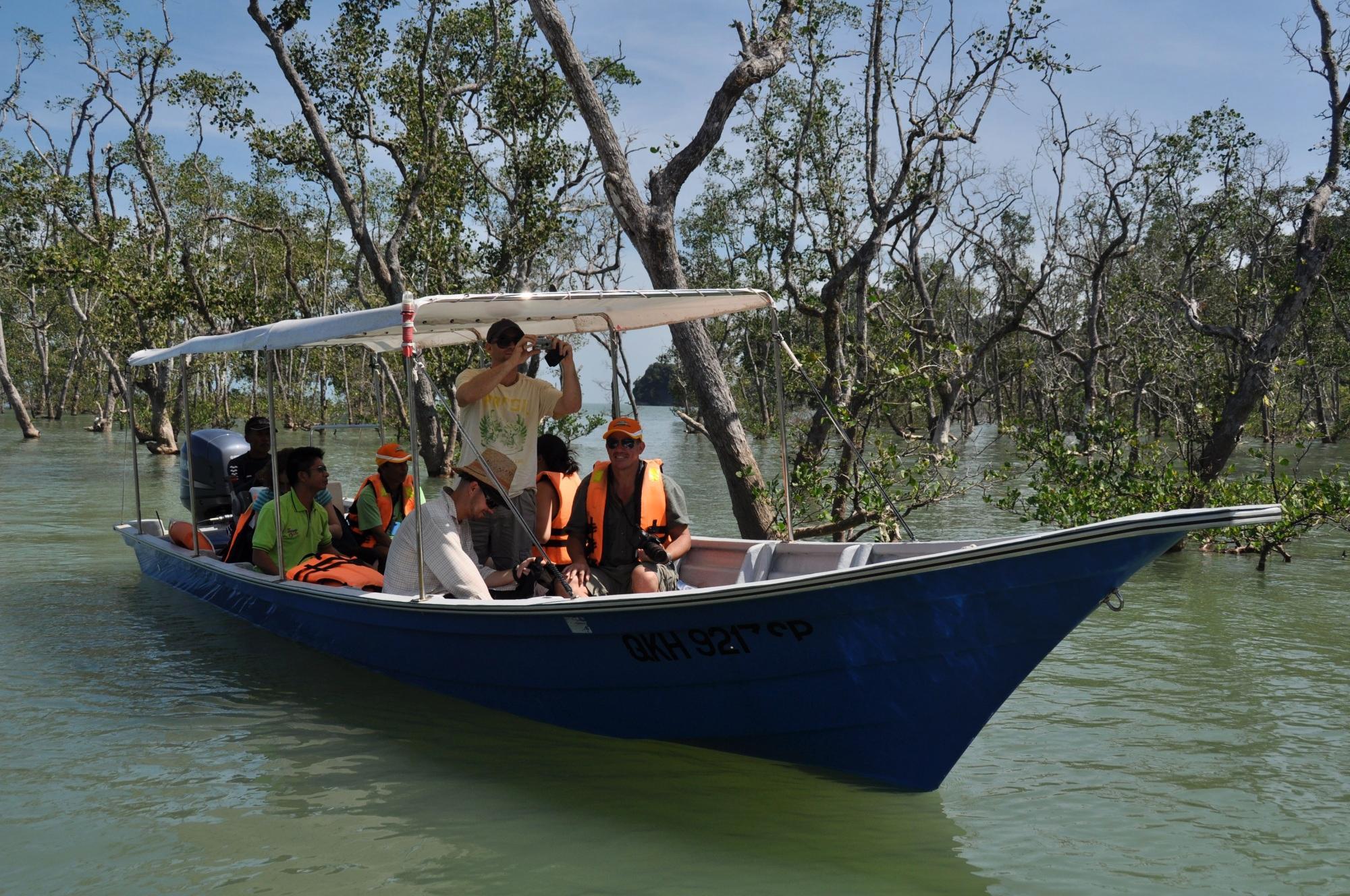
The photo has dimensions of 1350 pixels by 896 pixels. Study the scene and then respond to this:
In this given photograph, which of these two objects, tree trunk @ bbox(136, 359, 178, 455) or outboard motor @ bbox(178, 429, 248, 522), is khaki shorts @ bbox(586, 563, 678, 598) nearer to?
outboard motor @ bbox(178, 429, 248, 522)

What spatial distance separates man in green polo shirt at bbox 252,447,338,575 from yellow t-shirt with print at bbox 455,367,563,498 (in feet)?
5.17

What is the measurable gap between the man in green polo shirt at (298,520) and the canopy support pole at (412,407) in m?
1.61

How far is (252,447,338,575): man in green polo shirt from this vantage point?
6.99m

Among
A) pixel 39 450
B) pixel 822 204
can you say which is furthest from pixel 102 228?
pixel 822 204

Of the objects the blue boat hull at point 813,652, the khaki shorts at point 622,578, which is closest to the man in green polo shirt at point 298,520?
the blue boat hull at point 813,652

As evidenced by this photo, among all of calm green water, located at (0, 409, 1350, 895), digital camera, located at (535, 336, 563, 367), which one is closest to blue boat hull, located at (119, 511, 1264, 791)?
calm green water, located at (0, 409, 1350, 895)

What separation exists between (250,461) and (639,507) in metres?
3.72

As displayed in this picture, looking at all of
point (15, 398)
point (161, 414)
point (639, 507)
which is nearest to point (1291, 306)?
point (639, 507)

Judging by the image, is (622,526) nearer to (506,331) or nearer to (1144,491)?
(506,331)

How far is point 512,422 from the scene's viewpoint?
5914 mm

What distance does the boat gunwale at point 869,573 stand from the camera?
361cm

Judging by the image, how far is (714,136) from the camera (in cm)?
855

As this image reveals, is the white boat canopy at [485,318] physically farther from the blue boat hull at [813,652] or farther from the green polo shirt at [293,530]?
the blue boat hull at [813,652]

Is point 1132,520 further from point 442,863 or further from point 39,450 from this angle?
point 39,450
